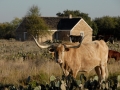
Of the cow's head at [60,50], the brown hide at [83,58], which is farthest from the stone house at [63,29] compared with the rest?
the cow's head at [60,50]

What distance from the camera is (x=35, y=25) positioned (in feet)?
209

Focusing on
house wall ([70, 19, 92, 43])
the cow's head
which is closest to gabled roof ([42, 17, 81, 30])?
house wall ([70, 19, 92, 43])

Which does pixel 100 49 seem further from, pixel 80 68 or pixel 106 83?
pixel 106 83

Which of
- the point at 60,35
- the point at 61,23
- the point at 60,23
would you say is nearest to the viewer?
the point at 60,35

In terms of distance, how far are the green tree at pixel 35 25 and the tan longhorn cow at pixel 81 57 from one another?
5100cm

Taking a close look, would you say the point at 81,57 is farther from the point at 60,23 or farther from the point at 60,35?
the point at 60,23

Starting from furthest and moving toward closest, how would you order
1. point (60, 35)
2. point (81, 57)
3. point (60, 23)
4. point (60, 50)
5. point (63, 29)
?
point (60, 23) < point (60, 35) < point (63, 29) < point (81, 57) < point (60, 50)

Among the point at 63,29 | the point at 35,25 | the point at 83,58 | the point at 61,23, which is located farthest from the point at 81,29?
the point at 83,58

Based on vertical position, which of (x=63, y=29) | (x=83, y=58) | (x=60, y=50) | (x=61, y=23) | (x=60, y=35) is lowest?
(x=60, y=35)

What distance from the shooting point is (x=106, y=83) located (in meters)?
6.23

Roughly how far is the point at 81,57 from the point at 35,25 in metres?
52.9

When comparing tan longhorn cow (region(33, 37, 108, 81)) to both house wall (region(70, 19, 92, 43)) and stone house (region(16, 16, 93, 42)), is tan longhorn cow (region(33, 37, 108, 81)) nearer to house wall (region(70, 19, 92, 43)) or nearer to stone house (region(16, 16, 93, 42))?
stone house (region(16, 16, 93, 42))

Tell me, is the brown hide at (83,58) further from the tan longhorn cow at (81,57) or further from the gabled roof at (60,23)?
the gabled roof at (60,23)

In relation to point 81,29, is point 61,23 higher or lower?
higher
